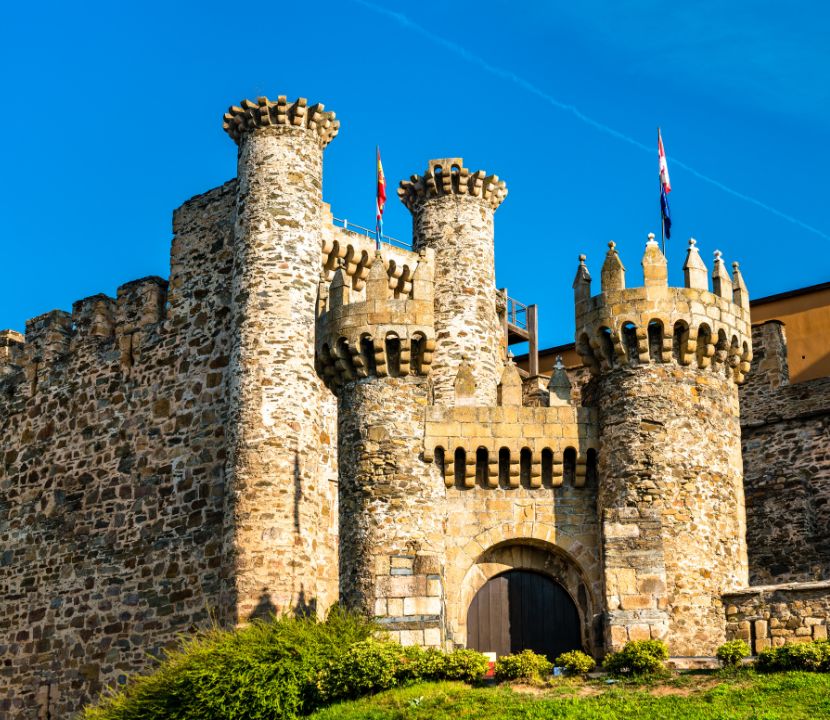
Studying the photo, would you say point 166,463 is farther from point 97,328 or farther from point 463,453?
point 463,453

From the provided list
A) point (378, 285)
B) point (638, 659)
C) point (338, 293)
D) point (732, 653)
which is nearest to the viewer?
point (732, 653)

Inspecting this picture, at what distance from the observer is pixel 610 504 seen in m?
26.5

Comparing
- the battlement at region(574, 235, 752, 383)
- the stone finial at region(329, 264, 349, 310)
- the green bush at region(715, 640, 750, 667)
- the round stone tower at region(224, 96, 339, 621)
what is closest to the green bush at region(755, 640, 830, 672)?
the green bush at region(715, 640, 750, 667)

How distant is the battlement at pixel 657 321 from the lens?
2716cm

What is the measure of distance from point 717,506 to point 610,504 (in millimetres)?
1869

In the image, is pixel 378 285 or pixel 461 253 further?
pixel 461 253

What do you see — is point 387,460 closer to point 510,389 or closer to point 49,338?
point 510,389

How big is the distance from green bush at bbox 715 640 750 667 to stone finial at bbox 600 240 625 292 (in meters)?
7.12

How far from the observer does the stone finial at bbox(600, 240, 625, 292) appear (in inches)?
1086

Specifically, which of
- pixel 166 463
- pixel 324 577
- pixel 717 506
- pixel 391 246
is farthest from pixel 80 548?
pixel 717 506

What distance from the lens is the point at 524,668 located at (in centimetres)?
2375

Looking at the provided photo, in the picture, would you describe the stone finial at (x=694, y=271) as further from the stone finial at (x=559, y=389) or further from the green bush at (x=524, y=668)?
the green bush at (x=524, y=668)

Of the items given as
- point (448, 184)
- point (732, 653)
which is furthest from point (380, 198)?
point (732, 653)

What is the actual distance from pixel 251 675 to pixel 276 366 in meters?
8.97
